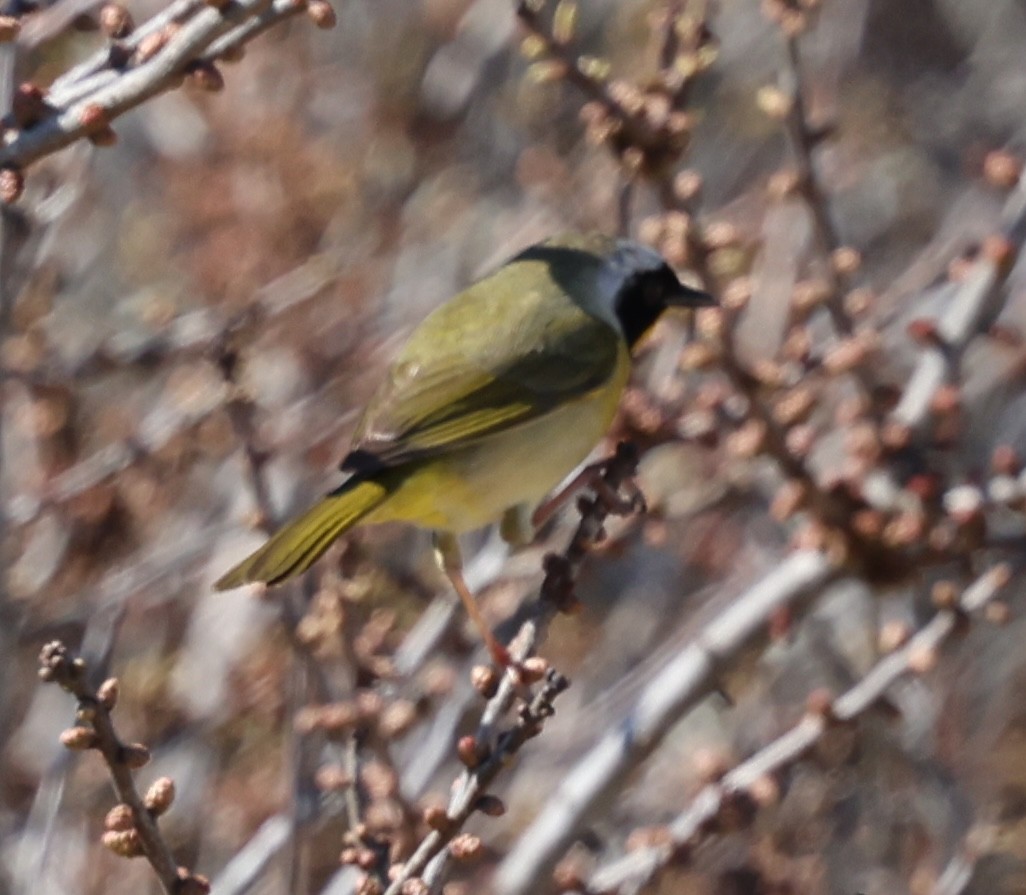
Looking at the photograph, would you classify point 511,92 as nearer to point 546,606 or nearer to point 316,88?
point 316,88

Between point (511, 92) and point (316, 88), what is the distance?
0.83 metres

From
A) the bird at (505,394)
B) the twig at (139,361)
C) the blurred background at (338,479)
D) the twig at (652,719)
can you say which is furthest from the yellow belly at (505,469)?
the twig at (652,719)

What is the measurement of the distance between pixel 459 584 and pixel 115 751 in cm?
182

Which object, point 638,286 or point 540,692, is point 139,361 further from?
point 540,692

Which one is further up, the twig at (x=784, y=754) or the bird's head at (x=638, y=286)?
the bird's head at (x=638, y=286)

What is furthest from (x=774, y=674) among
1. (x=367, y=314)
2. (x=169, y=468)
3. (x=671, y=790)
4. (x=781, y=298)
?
(x=169, y=468)

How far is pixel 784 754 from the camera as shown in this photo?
3062mm

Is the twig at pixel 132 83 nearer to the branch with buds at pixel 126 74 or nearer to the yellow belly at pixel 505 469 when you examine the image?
the branch with buds at pixel 126 74

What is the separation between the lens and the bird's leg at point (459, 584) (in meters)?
3.49

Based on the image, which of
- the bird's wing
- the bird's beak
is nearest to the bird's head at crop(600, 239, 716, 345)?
the bird's beak

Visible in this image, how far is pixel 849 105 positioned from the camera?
22.4 feet

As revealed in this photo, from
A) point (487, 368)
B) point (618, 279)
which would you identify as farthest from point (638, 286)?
point (487, 368)

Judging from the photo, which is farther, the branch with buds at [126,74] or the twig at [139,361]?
the twig at [139,361]

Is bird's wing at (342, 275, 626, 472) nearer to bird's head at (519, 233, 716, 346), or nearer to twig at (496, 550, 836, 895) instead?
bird's head at (519, 233, 716, 346)
